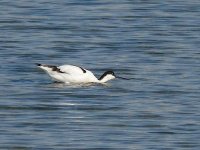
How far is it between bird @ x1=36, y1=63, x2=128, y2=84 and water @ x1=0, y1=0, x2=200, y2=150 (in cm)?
22

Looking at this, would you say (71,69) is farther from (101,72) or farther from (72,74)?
(101,72)

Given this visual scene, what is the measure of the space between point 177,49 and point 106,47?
1.58 m

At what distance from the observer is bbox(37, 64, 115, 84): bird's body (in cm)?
2439

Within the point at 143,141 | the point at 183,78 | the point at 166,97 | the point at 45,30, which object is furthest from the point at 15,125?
the point at 45,30

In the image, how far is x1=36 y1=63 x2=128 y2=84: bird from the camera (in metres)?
24.4

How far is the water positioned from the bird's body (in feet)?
0.72

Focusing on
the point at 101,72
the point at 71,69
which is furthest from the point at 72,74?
the point at 101,72

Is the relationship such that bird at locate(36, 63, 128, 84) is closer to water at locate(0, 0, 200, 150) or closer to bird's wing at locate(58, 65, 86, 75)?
bird's wing at locate(58, 65, 86, 75)

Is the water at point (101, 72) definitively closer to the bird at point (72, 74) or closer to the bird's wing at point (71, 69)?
the bird at point (72, 74)

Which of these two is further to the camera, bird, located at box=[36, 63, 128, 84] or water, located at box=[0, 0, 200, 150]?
bird, located at box=[36, 63, 128, 84]

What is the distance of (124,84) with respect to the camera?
81.1ft

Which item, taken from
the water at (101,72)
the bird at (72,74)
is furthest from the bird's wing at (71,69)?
the water at (101,72)

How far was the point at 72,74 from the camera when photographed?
24.6 m

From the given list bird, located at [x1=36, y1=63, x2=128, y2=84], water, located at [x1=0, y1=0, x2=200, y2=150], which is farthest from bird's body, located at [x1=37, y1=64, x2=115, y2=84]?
water, located at [x1=0, y1=0, x2=200, y2=150]
